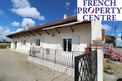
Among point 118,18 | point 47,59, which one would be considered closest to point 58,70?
point 47,59

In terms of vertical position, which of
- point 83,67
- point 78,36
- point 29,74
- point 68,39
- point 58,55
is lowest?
point 29,74

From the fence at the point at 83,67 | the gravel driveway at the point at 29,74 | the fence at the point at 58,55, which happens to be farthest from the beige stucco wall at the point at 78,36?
the fence at the point at 83,67

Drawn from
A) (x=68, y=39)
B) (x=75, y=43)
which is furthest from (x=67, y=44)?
(x=75, y=43)

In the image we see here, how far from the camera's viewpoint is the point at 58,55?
10289 millimetres

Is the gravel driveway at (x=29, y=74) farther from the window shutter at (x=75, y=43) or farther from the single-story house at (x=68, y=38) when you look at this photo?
the window shutter at (x=75, y=43)

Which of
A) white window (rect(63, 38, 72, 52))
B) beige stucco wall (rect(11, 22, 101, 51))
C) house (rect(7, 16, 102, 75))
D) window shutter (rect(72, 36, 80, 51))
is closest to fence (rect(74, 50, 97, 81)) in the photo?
house (rect(7, 16, 102, 75))

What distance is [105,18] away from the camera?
15.6 feet

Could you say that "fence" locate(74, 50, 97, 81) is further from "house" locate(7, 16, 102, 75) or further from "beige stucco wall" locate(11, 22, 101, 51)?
"beige stucco wall" locate(11, 22, 101, 51)

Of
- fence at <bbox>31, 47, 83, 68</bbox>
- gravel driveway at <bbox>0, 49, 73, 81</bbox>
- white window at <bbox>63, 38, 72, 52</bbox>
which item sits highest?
white window at <bbox>63, 38, 72, 52</bbox>

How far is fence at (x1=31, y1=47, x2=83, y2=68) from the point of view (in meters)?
8.94

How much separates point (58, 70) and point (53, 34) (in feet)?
17.1

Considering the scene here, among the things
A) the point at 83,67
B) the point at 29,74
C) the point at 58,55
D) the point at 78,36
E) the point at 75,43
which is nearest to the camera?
the point at 83,67

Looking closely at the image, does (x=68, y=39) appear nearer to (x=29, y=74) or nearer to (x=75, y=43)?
(x=75, y=43)

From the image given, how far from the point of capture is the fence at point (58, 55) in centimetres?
894
